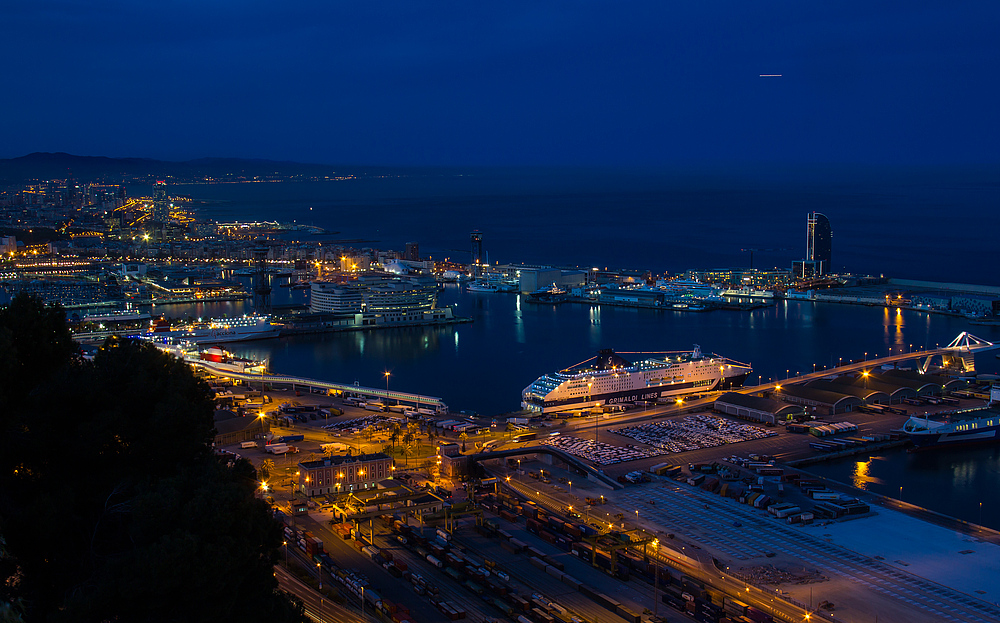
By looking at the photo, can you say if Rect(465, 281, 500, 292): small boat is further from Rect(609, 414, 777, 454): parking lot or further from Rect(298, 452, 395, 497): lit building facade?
Rect(298, 452, 395, 497): lit building facade

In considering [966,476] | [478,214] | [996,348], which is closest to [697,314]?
[996,348]

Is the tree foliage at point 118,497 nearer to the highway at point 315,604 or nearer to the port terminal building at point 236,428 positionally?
the highway at point 315,604

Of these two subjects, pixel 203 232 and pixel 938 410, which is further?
pixel 203 232

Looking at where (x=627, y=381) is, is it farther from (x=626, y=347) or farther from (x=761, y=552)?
(x=761, y=552)

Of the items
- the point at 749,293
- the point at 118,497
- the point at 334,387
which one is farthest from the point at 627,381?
the point at 749,293

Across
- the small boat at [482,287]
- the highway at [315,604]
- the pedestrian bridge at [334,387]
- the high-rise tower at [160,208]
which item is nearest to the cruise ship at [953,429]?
the pedestrian bridge at [334,387]

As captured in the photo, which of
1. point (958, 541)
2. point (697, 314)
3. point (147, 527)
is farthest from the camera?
point (697, 314)

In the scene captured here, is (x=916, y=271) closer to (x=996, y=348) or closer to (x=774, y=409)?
(x=996, y=348)
